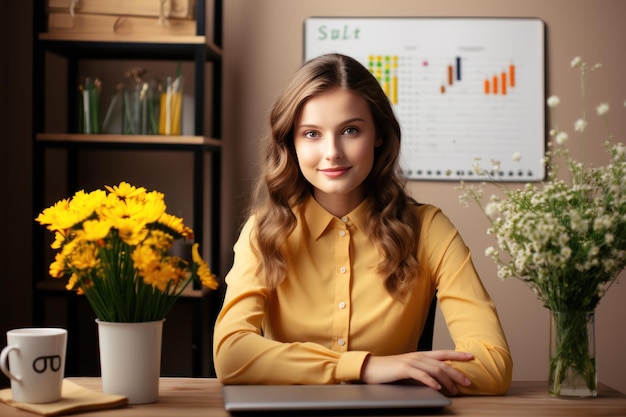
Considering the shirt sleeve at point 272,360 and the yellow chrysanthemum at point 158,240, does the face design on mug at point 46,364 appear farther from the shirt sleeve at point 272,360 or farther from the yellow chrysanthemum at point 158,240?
the shirt sleeve at point 272,360

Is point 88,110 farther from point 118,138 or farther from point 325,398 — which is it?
point 325,398

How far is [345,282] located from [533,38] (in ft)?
6.91

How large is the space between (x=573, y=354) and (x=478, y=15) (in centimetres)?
243

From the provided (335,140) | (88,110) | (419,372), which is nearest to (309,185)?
(335,140)

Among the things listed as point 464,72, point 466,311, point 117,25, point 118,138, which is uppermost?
point 117,25

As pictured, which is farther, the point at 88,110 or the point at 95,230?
the point at 88,110

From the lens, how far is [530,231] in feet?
4.44

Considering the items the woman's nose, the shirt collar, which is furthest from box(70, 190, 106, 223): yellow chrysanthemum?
the shirt collar

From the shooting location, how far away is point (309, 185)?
6.50 feet

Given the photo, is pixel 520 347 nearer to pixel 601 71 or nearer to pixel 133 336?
pixel 601 71

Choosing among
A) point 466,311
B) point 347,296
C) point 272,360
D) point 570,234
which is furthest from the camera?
point 347,296

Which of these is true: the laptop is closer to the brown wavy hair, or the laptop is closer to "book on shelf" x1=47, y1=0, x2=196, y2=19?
the brown wavy hair

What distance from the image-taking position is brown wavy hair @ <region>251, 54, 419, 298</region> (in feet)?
6.05

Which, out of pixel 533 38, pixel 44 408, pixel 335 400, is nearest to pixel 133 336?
pixel 44 408
